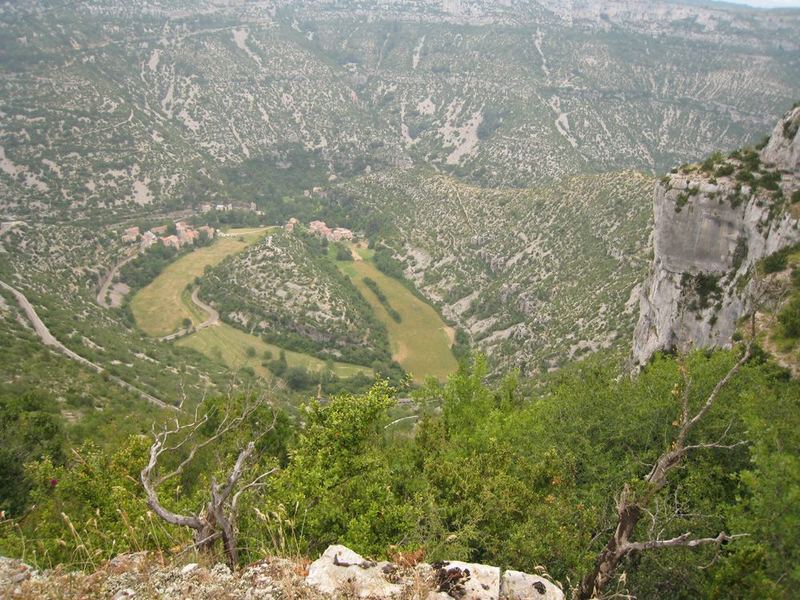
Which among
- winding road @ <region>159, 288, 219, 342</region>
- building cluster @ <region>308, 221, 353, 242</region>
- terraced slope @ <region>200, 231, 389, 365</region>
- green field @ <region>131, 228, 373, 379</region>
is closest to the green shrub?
green field @ <region>131, 228, 373, 379</region>

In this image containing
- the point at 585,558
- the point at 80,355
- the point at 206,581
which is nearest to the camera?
the point at 206,581

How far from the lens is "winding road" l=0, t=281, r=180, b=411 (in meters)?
64.6

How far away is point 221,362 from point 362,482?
3356 inches

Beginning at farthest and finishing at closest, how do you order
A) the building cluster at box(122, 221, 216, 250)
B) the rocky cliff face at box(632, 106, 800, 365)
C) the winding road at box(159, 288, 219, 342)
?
the building cluster at box(122, 221, 216, 250), the winding road at box(159, 288, 219, 342), the rocky cliff face at box(632, 106, 800, 365)

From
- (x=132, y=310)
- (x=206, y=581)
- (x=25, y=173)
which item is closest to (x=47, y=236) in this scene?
(x=132, y=310)

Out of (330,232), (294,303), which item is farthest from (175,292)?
(330,232)

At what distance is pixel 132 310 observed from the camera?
113 meters

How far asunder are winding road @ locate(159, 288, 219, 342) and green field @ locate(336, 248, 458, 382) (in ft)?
106

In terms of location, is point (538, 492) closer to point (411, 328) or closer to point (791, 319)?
point (791, 319)

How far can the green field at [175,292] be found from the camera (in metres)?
109

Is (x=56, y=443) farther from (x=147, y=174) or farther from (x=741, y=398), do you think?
(x=147, y=174)

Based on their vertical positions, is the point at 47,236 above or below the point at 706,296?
below

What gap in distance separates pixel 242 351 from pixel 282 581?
319ft

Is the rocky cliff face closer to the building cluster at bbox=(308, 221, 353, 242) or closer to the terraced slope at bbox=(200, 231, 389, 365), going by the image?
the terraced slope at bbox=(200, 231, 389, 365)
